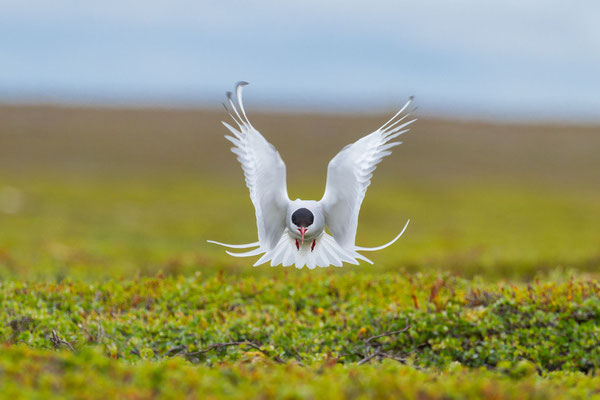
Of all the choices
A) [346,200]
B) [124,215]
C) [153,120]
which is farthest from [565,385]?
[153,120]

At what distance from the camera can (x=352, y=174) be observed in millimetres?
5980

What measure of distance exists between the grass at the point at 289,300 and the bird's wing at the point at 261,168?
1.30 metres

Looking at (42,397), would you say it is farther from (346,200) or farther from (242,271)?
(242,271)

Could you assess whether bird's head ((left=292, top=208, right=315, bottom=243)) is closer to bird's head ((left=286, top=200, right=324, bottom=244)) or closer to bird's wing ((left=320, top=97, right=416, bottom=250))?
bird's head ((left=286, top=200, right=324, bottom=244))

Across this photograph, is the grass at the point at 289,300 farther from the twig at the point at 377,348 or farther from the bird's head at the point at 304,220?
the bird's head at the point at 304,220

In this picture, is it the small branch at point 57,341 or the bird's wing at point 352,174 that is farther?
the small branch at point 57,341

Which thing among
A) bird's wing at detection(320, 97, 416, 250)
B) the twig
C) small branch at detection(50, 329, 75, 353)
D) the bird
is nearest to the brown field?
the twig

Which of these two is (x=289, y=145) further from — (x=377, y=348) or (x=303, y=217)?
(x=303, y=217)

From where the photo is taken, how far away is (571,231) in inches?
878

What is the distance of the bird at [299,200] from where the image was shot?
233 inches

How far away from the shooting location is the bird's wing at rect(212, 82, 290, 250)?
5.89 metres

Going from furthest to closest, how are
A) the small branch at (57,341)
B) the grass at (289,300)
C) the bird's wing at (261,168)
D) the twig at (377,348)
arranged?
the twig at (377,348) → the small branch at (57,341) → the bird's wing at (261,168) → the grass at (289,300)

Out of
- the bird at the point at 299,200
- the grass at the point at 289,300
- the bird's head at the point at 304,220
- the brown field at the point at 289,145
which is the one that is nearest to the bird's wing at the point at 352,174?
the bird at the point at 299,200

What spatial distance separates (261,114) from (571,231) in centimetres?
3524
